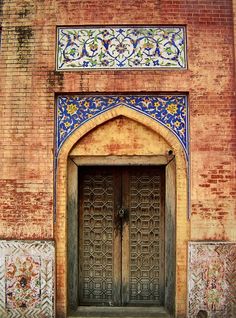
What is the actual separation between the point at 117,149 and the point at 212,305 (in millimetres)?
2513

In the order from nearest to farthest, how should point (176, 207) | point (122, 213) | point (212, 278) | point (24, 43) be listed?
point (212, 278), point (176, 207), point (24, 43), point (122, 213)

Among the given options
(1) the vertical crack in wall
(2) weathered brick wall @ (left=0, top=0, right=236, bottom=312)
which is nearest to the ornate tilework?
(2) weathered brick wall @ (left=0, top=0, right=236, bottom=312)

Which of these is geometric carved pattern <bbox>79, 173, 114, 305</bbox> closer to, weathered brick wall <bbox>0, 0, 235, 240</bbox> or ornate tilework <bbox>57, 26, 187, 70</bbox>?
weathered brick wall <bbox>0, 0, 235, 240</bbox>

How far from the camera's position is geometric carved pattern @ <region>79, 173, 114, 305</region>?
6.69 metres

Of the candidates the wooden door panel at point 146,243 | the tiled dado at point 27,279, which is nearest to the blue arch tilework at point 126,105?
the wooden door panel at point 146,243

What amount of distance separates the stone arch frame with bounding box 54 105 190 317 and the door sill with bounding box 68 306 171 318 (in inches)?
10.6

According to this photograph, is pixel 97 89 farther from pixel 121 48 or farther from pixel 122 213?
pixel 122 213

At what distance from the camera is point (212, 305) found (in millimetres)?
6164

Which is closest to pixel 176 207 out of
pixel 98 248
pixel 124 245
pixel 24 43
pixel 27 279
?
pixel 124 245

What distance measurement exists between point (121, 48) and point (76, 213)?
245 centimetres

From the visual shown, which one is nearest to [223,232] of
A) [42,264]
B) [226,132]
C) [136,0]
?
[226,132]

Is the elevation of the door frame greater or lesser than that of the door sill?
greater

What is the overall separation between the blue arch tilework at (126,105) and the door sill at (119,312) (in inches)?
92.0

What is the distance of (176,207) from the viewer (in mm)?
6363
